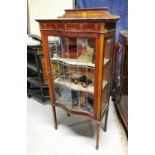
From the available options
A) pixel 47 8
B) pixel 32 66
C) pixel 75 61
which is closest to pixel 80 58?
pixel 75 61

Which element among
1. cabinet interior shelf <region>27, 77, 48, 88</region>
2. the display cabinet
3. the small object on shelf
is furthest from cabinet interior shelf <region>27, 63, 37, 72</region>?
the small object on shelf

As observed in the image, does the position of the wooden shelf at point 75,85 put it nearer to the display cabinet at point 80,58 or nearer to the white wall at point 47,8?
the display cabinet at point 80,58

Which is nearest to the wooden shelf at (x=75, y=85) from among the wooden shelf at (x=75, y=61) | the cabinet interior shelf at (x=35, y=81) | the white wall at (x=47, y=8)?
the wooden shelf at (x=75, y=61)

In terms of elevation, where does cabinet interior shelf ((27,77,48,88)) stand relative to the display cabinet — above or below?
below

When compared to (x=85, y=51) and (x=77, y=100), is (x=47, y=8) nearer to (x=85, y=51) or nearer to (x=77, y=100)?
(x=85, y=51)

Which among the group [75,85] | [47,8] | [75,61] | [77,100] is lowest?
[77,100]

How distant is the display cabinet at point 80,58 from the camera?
1.42 meters

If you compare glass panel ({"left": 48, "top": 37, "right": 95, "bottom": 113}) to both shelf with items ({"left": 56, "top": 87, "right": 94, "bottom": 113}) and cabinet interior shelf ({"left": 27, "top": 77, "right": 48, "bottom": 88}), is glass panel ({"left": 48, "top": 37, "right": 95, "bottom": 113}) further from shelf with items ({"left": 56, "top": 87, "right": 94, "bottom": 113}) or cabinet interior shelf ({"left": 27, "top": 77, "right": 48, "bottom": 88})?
cabinet interior shelf ({"left": 27, "top": 77, "right": 48, "bottom": 88})

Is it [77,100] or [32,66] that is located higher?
A: [32,66]

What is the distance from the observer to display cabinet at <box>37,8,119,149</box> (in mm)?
1424

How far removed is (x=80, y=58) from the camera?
→ 1625mm

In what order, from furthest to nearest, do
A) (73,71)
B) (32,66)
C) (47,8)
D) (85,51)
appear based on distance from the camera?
(47,8)
(32,66)
(73,71)
(85,51)

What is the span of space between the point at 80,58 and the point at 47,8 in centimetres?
145
